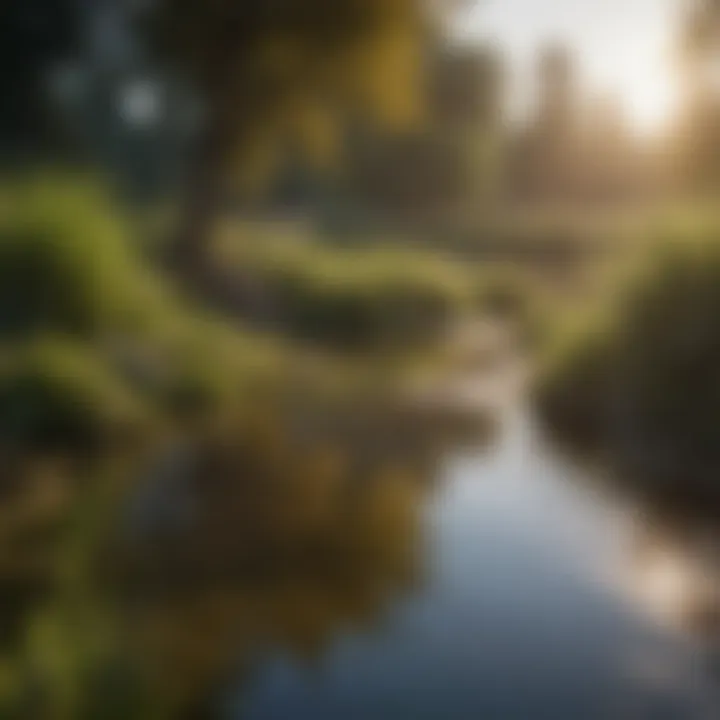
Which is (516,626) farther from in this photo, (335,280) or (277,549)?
(335,280)

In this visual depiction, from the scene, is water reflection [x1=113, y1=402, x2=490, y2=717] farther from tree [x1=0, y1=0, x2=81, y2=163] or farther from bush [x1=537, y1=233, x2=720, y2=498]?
tree [x1=0, y1=0, x2=81, y2=163]

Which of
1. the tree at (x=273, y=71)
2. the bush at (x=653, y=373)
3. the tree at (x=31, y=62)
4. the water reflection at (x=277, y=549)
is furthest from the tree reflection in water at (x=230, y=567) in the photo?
the tree at (x=31, y=62)

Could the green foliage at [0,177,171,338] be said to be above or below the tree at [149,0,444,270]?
below

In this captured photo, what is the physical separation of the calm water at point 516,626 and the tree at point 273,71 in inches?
16.5

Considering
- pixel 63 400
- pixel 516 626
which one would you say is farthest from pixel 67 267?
pixel 516 626

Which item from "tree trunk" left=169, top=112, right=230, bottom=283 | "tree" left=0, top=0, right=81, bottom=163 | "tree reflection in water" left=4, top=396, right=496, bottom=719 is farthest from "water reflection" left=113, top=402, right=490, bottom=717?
"tree" left=0, top=0, right=81, bottom=163

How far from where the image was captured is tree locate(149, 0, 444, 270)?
4.17 ft

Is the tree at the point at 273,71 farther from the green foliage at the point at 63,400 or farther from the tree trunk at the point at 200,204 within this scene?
the green foliage at the point at 63,400

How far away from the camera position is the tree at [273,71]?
127cm

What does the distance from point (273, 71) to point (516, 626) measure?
2.29 feet

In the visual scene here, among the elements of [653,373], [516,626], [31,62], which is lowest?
[516,626]

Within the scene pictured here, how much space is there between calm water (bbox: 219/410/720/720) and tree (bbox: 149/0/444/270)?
418 millimetres

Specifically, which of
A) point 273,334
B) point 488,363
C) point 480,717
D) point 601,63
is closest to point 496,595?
point 480,717

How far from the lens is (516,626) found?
1.16m
